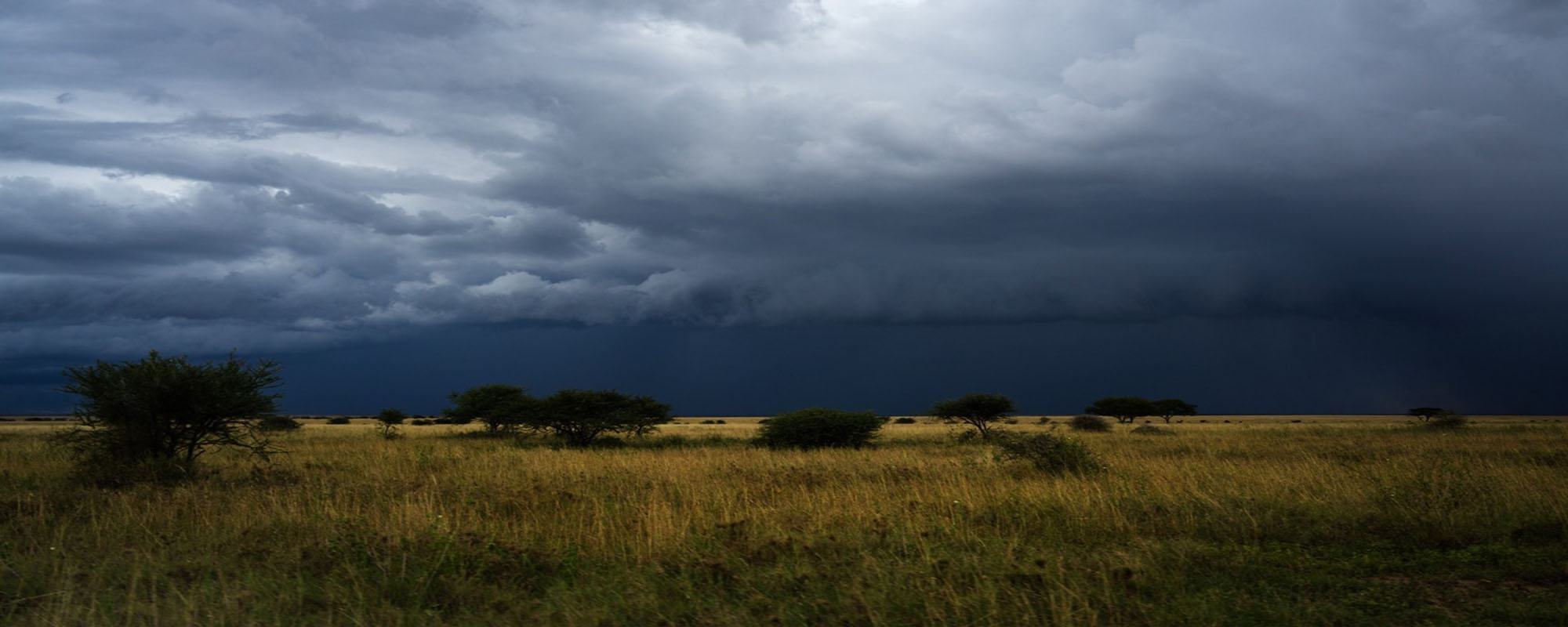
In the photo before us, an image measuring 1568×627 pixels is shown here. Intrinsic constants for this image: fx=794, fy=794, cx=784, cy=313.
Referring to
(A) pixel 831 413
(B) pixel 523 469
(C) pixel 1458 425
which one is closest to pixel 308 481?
(B) pixel 523 469

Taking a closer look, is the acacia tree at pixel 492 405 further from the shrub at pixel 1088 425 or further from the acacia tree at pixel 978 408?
the shrub at pixel 1088 425

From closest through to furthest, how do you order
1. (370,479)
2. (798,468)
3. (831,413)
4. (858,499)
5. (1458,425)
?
(858,499), (370,479), (798,468), (831,413), (1458,425)

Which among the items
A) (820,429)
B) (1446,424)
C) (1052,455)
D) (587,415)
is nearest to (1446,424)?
(1446,424)

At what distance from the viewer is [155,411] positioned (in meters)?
15.3

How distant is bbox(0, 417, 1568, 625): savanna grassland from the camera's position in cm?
553

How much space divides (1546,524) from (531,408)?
1240 inches

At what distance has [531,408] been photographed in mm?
33594

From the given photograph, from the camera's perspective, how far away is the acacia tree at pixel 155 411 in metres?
15.0

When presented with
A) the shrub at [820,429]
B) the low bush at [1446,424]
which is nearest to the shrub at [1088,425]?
the low bush at [1446,424]

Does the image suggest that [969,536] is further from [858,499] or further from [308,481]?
[308,481]

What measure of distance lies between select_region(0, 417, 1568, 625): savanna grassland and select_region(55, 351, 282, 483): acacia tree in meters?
1.74

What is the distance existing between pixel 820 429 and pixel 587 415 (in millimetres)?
9049

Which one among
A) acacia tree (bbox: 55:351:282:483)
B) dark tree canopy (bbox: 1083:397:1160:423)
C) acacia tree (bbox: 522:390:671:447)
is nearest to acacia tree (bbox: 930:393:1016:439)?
acacia tree (bbox: 522:390:671:447)

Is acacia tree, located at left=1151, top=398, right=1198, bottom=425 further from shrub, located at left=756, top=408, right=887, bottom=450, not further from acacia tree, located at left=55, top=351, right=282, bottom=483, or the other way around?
acacia tree, located at left=55, top=351, right=282, bottom=483
